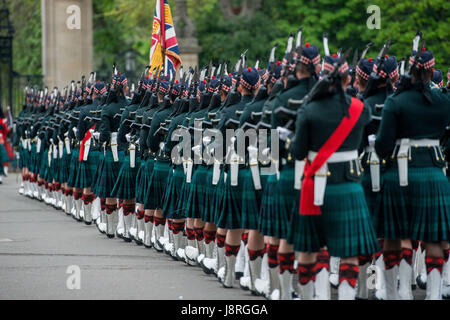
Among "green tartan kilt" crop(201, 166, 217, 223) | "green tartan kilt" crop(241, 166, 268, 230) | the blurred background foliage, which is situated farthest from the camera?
the blurred background foliage

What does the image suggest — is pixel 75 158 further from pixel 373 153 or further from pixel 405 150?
pixel 405 150

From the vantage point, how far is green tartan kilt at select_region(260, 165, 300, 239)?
7289 millimetres

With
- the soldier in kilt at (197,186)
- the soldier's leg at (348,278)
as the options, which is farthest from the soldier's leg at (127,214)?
the soldier's leg at (348,278)

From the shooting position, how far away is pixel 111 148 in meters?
12.8

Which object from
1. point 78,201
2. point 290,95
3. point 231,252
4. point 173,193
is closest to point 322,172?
point 290,95

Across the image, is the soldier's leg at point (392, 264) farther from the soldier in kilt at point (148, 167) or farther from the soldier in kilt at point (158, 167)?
the soldier in kilt at point (148, 167)

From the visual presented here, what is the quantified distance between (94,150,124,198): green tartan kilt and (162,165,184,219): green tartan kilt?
88.6 inches

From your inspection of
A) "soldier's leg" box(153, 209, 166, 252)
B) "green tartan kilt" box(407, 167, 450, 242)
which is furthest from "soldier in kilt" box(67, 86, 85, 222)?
"green tartan kilt" box(407, 167, 450, 242)

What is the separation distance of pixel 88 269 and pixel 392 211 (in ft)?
11.4

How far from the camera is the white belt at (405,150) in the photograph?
740 cm

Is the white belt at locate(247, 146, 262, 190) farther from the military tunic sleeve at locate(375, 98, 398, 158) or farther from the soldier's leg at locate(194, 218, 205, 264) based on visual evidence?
the soldier's leg at locate(194, 218, 205, 264)

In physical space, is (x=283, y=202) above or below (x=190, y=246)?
above
